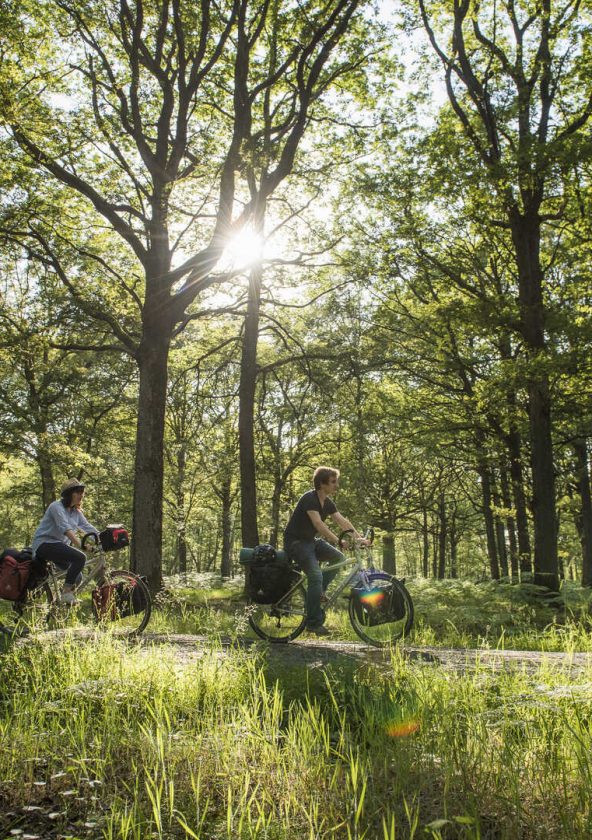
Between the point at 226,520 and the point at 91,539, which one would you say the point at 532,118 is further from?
the point at 226,520

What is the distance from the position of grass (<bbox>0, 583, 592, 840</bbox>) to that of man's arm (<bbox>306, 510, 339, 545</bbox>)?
239 cm

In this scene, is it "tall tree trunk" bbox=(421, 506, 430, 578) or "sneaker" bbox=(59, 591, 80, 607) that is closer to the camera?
"sneaker" bbox=(59, 591, 80, 607)

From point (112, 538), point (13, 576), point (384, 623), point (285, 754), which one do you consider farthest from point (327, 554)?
point (285, 754)

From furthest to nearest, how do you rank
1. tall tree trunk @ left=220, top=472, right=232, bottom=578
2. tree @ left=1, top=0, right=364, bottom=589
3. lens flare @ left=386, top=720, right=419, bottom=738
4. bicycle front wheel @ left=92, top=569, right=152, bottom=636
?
tall tree trunk @ left=220, top=472, right=232, bottom=578 < tree @ left=1, top=0, right=364, bottom=589 < bicycle front wheel @ left=92, top=569, right=152, bottom=636 < lens flare @ left=386, top=720, right=419, bottom=738

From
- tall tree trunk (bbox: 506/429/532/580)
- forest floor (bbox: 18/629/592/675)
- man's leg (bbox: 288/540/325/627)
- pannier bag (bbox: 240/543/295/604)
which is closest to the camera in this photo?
forest floor (bbox: 18/629/592/675)

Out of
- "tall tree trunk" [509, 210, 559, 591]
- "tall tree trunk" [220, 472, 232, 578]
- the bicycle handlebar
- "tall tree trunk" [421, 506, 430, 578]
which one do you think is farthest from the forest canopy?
"tall tree trunk" [421, 506, 430, 578]

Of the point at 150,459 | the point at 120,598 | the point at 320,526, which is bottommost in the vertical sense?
the point at 120,598

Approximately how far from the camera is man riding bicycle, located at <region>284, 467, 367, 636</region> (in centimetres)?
721

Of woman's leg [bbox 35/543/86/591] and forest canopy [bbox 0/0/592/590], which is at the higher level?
forest canopy [bbox 0/0/592/590]

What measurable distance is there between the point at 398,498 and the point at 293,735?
25534 mm

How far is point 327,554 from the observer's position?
7.45 meters

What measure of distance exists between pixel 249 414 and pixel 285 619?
806 cm

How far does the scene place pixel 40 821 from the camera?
2963 millimetres

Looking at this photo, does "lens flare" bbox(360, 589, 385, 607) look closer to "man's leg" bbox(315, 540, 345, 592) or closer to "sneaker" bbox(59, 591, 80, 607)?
"man's leg" bbox(315, 540, 345, 592)
